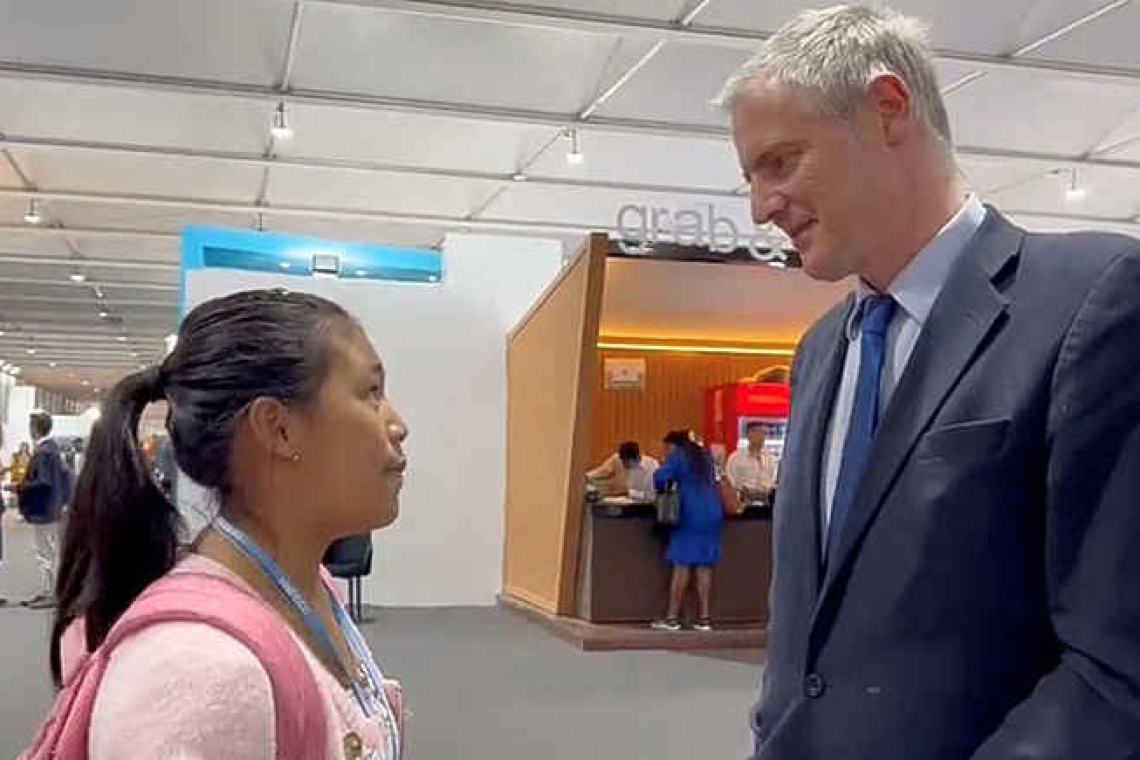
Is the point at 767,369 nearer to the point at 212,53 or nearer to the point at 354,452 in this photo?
the point at 212,53

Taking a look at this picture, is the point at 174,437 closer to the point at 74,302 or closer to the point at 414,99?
the point at 414,99

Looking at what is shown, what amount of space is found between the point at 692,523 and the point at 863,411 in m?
7.33

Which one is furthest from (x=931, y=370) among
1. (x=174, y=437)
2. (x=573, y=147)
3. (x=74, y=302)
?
(x=74, y=302)

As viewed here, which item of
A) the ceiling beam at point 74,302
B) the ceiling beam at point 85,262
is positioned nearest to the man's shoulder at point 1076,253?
the ceiling beam at point 85,262

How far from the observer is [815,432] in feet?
4.52

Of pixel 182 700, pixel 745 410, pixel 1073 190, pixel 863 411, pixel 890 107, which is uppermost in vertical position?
pixel 1073 190

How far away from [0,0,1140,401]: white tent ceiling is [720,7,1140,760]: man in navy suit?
6.74 m

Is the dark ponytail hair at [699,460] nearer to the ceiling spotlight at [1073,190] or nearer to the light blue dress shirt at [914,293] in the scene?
the ceiling spotlight at [1073,190]

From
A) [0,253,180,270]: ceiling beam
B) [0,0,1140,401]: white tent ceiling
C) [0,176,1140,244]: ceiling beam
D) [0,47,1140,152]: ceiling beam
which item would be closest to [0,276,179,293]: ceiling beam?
[0,253,180,270]: ceiling beam

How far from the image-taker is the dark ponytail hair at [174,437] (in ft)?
4.18

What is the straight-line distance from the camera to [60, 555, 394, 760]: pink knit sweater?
3.27 ft

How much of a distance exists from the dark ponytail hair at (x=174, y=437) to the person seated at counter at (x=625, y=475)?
8.13 metres

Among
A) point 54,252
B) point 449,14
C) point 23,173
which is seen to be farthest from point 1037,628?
point 54,252

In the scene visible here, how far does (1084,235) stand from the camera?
1.18m
